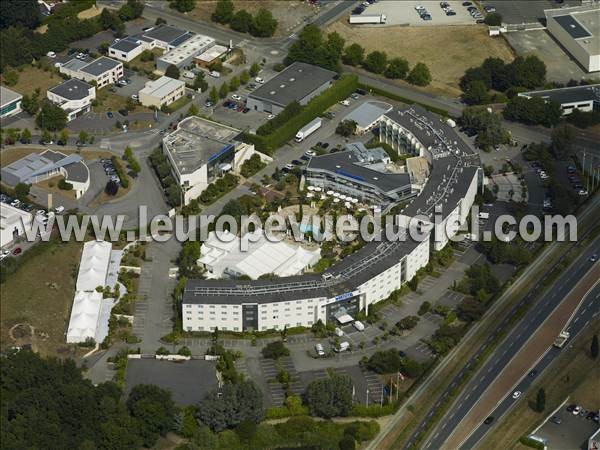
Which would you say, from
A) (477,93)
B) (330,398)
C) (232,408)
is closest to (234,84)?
(477,93)

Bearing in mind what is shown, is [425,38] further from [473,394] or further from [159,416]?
[159,416]

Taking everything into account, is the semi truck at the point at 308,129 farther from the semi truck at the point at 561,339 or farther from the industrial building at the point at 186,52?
the semi truck at the point at 561,339

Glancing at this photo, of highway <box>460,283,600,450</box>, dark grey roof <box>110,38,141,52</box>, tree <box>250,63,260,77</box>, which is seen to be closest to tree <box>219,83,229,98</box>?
tree <box>250,63,260,77</box>

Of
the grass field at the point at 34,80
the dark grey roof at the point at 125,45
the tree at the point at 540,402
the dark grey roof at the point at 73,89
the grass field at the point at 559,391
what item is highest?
the tree at the point at 540,402

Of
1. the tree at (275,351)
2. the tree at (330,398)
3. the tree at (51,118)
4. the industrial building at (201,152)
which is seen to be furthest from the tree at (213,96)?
the tree at (330,398)

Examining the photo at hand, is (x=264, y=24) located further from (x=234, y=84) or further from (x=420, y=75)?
(x=420, y=75)

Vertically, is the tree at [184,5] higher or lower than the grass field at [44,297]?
lower

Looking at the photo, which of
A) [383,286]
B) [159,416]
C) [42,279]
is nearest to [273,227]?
[383,286]
